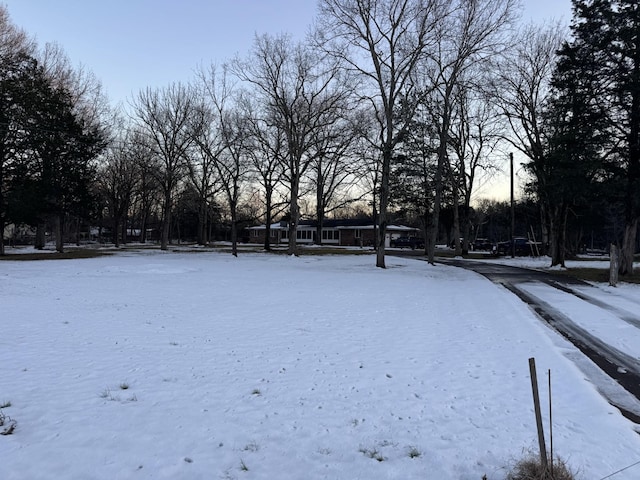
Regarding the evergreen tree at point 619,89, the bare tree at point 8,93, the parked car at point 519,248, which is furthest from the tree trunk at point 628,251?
the bare tree at point 8,93

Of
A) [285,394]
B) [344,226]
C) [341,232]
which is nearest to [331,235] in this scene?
[341,232]

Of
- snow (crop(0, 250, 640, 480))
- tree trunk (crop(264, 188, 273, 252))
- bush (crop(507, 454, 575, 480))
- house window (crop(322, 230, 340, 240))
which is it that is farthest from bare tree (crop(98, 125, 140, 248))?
bush (crop(507, 454, 575, 480))

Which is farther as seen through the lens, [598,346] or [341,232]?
[341,232]

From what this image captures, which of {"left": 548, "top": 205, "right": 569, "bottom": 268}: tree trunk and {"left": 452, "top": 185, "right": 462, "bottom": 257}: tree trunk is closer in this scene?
{"left": 548, "top": 205, "right": 569, "bottom": 268}: tree trunk

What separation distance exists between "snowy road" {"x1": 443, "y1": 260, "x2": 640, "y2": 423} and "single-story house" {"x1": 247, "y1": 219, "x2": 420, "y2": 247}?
147ft

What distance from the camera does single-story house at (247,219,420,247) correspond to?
64.4 metres

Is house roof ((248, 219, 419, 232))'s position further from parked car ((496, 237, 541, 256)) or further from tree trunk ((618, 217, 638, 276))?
tree trunk ((618, 217, 638, 276))

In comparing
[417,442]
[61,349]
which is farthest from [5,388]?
[417,442]

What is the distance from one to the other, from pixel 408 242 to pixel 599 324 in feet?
163

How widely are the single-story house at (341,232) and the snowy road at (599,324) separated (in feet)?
147

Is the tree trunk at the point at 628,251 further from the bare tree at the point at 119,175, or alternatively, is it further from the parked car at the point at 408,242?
the bare tree at the point at 119,175

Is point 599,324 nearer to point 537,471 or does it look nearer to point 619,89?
point 537,471

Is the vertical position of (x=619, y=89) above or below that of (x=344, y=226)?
above

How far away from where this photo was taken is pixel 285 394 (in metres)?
4.88
